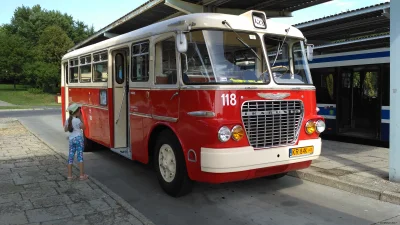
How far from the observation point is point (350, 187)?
20.4 feet

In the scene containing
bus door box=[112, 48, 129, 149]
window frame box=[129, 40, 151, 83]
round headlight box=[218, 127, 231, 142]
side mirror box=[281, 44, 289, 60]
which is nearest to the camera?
round headlight box=[218, 127, 231, 142]

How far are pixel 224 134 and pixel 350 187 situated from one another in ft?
8.64

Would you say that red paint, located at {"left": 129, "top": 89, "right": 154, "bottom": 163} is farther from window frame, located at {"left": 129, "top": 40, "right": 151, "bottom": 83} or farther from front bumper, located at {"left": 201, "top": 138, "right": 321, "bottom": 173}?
front bumper, located at {"left": 201, "top": 138, "right": 321, "bottom": 173}

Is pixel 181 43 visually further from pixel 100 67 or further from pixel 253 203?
pixel 100 67

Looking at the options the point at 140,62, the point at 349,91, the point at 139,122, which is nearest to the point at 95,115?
the point at 139,122

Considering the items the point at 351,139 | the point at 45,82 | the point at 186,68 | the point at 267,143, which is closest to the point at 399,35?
the point at 267,143

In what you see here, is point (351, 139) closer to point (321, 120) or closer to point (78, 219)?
point (321, 120)

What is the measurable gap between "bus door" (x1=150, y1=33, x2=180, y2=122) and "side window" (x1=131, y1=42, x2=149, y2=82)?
365 mm

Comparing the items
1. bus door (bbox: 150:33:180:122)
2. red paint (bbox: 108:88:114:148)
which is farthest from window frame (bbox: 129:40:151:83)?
red paint (bbox: 108:88:114:148)

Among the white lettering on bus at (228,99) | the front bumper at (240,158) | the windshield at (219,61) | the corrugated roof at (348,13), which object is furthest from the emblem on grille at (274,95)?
the corrugated roof at (348,13)

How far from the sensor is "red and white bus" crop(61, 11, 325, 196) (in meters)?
5.14

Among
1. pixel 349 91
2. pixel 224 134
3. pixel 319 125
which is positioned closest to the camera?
pixel 224 134

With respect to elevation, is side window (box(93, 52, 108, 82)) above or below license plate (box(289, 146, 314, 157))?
above

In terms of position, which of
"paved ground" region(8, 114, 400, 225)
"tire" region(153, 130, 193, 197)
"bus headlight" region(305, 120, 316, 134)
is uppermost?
"bus headlight" region(305, 120, 316, 134)
